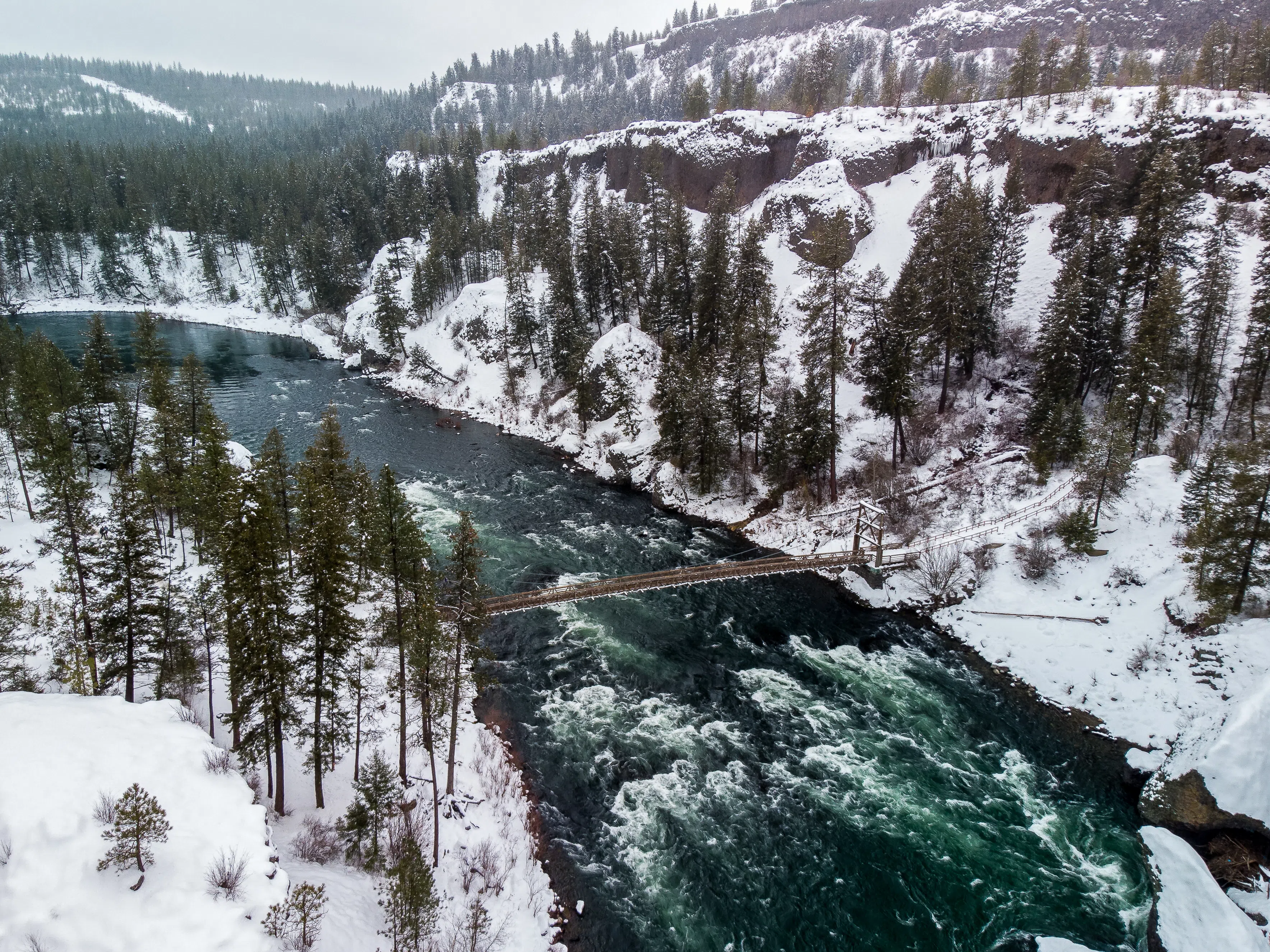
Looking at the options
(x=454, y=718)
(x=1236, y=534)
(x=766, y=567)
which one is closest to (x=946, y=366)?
(x=1236, y=534)

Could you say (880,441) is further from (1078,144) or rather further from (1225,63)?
(1225,63)

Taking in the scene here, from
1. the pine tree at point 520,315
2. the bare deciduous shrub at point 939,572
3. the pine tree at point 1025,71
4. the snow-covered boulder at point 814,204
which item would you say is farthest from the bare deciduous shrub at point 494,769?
the pine tree at point 1025,71

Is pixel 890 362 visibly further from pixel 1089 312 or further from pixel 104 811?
pixel 104 811

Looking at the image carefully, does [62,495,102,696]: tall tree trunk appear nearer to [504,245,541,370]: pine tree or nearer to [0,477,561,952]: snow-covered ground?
[0,477,561,952]: snow-covered ground

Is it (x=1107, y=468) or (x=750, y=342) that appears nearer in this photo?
(x=1107, y=468)

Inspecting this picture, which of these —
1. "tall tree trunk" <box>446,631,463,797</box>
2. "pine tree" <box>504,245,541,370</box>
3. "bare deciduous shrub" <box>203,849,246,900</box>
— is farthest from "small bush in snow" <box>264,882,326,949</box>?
"pine tree" <box>504,245,541,370</box>

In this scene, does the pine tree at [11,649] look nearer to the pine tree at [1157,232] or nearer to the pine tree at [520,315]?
the pine tree at [520,315]
